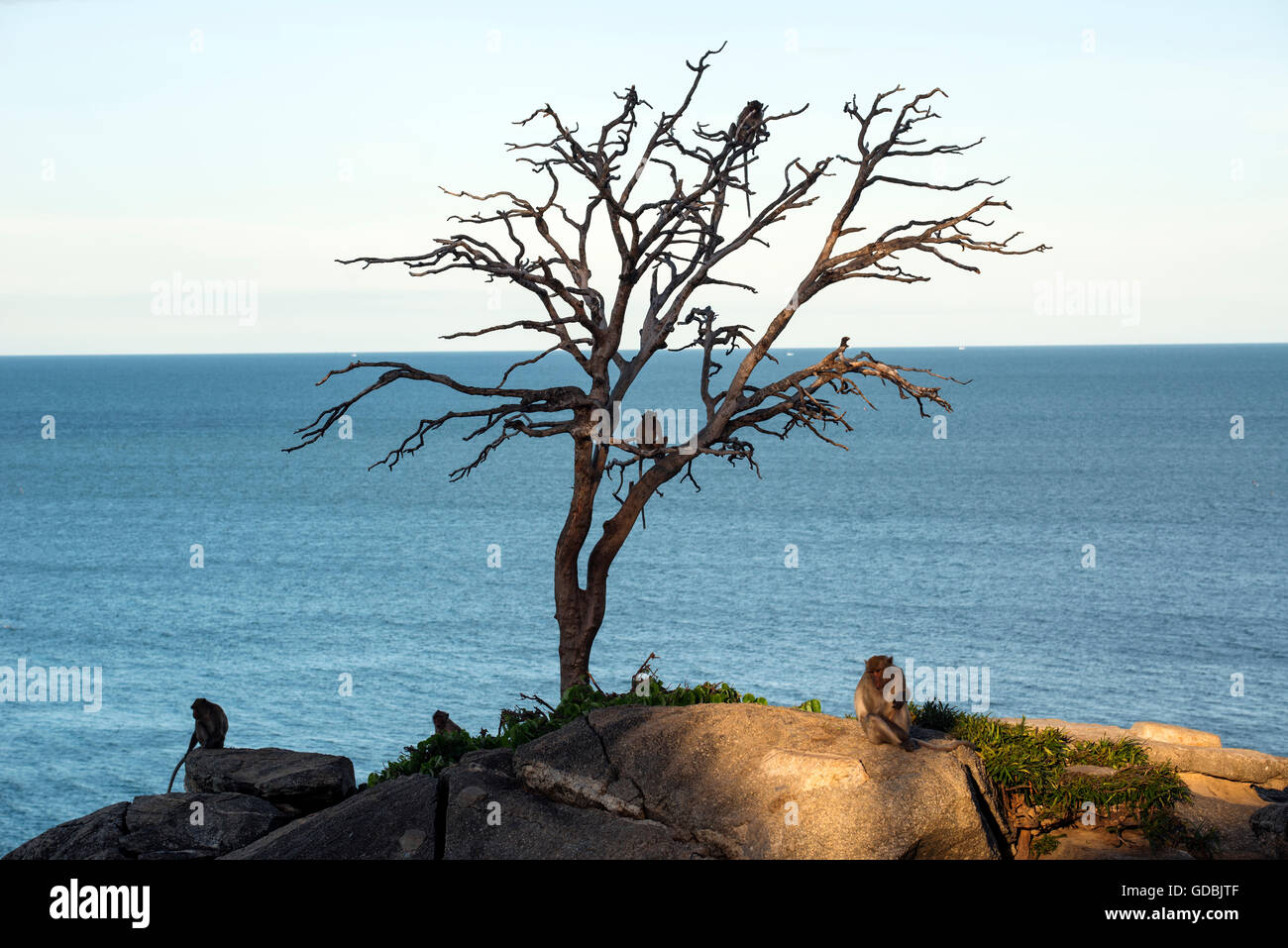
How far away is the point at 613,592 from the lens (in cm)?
7062

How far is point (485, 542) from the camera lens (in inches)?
3460

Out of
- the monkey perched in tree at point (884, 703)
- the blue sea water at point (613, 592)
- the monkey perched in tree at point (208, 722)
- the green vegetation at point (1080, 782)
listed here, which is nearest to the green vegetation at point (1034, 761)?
the green vegetation at point (1080, 782)

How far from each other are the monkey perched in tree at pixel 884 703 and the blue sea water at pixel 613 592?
3600 cm

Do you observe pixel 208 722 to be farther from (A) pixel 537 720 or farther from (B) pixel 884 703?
(B) pixel 884 703

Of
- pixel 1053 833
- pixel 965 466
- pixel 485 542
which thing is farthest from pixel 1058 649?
pixel 965 466

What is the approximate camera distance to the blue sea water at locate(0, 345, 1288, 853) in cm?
5209

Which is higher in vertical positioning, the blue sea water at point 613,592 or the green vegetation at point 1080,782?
the green vegetation at point 1080,782

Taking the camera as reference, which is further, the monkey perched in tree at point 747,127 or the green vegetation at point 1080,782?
the monkey perched in tree at point 747,127

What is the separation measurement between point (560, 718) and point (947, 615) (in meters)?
51.2

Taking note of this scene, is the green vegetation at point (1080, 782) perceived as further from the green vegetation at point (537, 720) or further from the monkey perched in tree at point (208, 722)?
the monkey perched in tree at point (208, 722)

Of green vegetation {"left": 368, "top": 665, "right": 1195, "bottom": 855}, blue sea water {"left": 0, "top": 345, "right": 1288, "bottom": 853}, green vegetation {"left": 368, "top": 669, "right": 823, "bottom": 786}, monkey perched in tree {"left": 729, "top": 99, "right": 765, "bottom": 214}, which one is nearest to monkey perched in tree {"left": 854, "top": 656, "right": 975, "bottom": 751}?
green vegetation {"left": 368, "top": 665, "right": 1195, "bottom": 855}

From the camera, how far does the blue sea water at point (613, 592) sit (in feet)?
171

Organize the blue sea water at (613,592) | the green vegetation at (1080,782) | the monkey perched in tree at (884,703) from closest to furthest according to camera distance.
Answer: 1. the monkey perched in tree at (884,703)
2. the green vegetation at (1080,782)
3. the blue sea water at (613,592)

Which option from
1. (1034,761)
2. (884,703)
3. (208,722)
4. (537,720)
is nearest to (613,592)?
(208,722)
